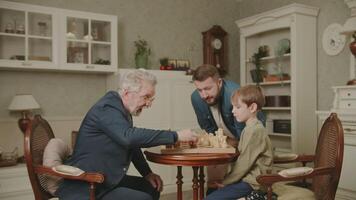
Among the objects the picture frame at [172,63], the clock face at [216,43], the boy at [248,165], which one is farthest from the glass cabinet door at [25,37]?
Result: the boy at [248,165]

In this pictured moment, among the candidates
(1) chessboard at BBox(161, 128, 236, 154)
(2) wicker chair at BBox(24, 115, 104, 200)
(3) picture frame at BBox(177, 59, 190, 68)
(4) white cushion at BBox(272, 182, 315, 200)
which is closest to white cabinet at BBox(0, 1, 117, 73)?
(3) picture frame at BBox(177, 59, 190, 68)

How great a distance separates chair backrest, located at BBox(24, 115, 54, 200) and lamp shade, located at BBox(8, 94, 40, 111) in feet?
5.49

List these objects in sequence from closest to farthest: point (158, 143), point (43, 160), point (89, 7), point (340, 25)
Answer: point (158, 143)
point (43, 160)
point (340, 25)
point (89, 7)

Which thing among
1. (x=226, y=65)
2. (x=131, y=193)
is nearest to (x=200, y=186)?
(x=131, y=193)

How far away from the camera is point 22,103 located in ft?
12.5

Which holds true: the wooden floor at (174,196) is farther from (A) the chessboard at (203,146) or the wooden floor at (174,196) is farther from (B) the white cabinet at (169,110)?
(A) the chessboard at (203,146)

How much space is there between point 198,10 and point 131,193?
3.88 metres

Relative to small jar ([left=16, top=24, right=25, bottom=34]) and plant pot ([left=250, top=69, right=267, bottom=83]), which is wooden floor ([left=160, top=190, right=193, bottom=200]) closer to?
plant pot ([left=250, top=69, right=267, bottom=83])

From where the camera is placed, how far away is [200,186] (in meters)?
2.34

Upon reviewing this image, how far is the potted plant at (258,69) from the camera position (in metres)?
4.89

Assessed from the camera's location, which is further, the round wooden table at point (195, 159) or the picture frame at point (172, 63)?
the picture frame at point (172, 63)

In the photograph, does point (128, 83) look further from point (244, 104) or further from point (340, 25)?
point (340, 25)

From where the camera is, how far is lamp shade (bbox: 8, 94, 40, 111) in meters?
3.81

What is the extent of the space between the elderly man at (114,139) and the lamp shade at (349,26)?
259 cm
